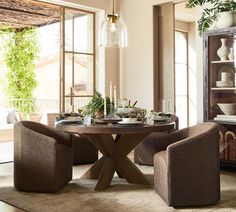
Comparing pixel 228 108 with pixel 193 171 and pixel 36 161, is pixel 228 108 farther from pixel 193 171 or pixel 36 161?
pixel 36 161

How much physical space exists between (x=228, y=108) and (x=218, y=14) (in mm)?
1177

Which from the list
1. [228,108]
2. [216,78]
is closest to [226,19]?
[216,78]

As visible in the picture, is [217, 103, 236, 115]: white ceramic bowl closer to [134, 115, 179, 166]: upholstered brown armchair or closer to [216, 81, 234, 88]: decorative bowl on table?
[216, 81, 234, 88]: decorative bowl on table

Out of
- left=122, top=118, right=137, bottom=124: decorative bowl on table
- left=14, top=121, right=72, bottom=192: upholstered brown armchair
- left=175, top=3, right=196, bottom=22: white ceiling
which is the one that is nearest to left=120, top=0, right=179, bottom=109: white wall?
left=175, top=3, right=196, bottom=22: white ceiling

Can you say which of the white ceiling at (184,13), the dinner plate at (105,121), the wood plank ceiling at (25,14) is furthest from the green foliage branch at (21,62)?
the dinner plate at (105,121)

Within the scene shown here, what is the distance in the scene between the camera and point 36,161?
3.28 meters

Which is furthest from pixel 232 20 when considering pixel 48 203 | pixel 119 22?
pixel 48 203

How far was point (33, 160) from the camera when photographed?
329 cm

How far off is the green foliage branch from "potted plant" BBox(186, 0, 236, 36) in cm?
609

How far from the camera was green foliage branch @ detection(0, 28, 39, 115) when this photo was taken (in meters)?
9.51

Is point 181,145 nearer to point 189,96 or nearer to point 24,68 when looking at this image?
point 189,96

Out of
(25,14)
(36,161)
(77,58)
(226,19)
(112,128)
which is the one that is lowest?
(36,161)

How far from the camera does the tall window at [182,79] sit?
23.6 ft

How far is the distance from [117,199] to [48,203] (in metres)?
0.60
